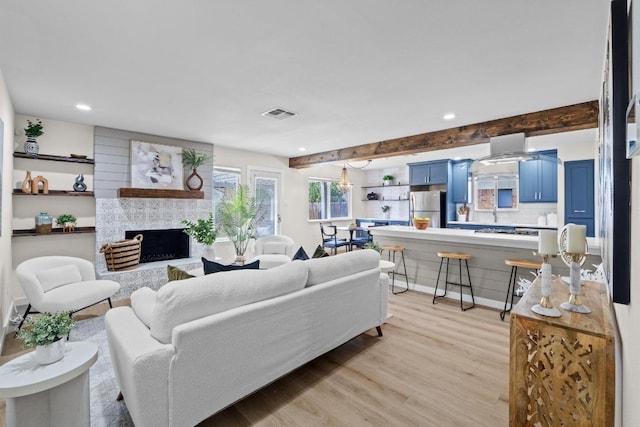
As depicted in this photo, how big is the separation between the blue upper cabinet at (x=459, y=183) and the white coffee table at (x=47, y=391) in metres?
7.21

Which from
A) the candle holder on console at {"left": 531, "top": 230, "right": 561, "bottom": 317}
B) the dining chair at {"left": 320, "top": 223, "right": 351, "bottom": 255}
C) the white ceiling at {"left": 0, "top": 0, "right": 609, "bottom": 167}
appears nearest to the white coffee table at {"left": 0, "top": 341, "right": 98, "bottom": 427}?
the white ceiling at {"left": 0, "top": 0, "right": 609, "bottom": 167}

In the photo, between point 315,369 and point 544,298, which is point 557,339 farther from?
point 315,369

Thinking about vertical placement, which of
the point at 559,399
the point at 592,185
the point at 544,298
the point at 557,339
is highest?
the point at 592,185

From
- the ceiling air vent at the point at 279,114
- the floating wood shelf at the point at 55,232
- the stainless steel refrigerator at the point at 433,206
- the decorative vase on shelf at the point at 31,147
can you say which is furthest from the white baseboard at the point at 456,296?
the decorative vase on shelf at the point at 31,147

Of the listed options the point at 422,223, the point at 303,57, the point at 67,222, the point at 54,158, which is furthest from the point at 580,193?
the point at 54,158

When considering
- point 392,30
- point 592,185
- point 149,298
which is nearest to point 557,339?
point 392,30

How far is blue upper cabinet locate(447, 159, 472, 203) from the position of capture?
23.8ft

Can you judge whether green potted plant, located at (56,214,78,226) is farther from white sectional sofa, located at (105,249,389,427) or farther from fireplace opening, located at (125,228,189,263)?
white sectional sofa, located at (105,249,389,427)

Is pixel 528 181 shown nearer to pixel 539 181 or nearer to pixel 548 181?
pixel 539 181

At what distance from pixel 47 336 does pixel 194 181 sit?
→ 4.04 m

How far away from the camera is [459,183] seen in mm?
7305

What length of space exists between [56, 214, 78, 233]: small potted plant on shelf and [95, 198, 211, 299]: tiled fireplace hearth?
28 centimetres

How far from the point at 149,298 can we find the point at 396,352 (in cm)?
204

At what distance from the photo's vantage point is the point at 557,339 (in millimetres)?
1434
